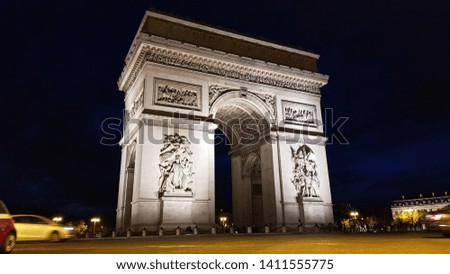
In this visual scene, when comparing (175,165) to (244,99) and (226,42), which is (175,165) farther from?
(226,42)

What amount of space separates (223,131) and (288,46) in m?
8.31

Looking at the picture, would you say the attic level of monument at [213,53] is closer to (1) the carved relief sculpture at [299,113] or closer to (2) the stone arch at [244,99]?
Answer: (2) the stone arch at [244,99]

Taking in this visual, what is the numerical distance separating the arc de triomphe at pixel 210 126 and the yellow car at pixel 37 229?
17.7 ft

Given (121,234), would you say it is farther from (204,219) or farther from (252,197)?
(252,197)

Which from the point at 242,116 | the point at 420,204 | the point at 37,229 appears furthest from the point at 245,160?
the point at 420,204

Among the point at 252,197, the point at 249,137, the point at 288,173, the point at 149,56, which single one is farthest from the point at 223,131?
the point at 149,56

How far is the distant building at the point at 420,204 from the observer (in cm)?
9800

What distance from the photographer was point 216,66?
74.7 feet

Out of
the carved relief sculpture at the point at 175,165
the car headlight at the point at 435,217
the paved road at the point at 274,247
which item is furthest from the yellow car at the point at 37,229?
the car headlight at the point at 435,217

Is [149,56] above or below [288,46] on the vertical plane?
below

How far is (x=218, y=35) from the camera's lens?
23562 mm

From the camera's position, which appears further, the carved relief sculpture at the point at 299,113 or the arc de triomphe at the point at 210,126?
the carved relief sculpture at the point at 299,113

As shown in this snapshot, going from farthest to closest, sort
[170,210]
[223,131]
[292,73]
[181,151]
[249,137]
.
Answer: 1. [223,131]
2. [249,137]
3. [292,73]
4. [181,151]
5. [170,210]

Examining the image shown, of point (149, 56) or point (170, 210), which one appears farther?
point (149, 56)
